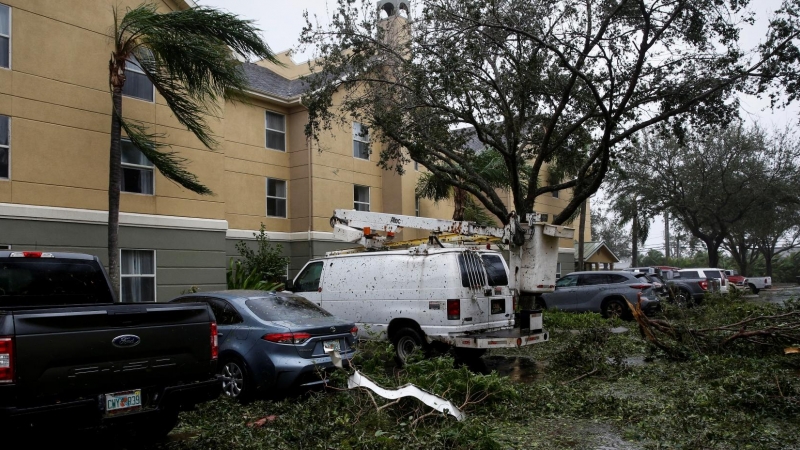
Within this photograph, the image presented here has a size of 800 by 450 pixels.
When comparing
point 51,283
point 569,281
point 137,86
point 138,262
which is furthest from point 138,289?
point 569,281

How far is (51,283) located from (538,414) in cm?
560

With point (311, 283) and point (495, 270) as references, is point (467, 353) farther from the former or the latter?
point (311, 283)

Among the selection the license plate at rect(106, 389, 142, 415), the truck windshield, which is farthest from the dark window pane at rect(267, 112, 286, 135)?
the license plate at rect(106, 389, 142, 415)

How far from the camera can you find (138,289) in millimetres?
14688

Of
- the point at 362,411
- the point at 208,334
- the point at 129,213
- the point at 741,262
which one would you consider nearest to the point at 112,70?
the point at 129,213

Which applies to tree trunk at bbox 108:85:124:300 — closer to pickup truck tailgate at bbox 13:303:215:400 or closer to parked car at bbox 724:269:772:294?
pickup truck tailgate at bbox 13:303:215:400

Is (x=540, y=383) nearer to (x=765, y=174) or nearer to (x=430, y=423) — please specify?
(x=430, y=423)

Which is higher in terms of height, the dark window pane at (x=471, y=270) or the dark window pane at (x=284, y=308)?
the dark window pane at (x=471, y=270)

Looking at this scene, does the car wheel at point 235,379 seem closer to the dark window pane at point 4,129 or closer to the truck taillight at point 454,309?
the truck taillight at point 454,309

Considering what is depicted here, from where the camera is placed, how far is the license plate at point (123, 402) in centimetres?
516

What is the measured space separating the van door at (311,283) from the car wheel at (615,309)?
9737 mm

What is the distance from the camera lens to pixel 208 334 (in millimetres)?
5996

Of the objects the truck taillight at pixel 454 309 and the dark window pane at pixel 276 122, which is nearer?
the truck taillight at pixel 454 309

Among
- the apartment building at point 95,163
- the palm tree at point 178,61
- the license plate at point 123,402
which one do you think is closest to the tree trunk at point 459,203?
the apartment building at point 95,163
